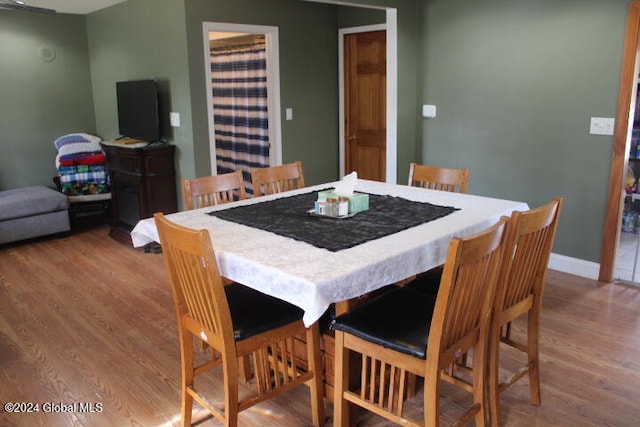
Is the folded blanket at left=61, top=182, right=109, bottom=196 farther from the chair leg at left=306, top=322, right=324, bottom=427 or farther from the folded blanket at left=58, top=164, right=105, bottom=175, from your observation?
the chair leg at left=306, top=322, right=324, bottom=427

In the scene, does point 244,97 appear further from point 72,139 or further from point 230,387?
point 230,387

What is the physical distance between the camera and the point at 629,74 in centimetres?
354

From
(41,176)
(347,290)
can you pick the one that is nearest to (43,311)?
(347,290)

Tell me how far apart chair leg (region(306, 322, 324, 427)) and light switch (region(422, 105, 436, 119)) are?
3.01 meters

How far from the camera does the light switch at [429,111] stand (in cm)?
470

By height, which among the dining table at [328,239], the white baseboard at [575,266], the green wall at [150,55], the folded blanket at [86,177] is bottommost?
the white baseboard at [575,266]

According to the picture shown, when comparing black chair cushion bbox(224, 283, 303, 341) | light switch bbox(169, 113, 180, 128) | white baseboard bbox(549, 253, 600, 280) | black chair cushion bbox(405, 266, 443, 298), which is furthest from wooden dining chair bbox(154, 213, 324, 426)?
light switch bbox(169, 113, 180, 128)

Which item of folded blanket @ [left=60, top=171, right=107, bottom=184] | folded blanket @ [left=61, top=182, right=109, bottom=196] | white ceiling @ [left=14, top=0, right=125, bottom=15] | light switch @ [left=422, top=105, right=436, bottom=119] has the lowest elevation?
folded blanket @ [left=61, top=182, right=109, bottom=196]

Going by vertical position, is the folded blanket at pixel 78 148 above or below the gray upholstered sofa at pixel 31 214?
above

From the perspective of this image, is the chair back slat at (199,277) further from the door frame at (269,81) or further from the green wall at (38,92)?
the green wall at (38,92)

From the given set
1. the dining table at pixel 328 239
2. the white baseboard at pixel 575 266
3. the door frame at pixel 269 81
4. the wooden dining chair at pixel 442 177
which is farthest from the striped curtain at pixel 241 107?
the white baseboard at pixel 575 266

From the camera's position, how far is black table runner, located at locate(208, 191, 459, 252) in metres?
2.26

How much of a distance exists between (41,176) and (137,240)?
4.27 metres

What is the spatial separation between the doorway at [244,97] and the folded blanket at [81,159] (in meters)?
1.23
